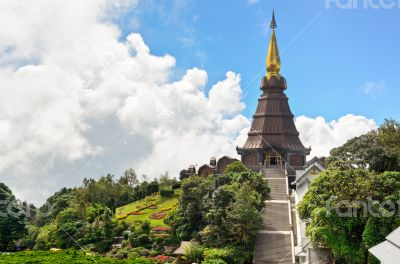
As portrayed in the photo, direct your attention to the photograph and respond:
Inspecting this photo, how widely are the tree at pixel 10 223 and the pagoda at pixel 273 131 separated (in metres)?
22.5

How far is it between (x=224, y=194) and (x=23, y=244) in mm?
23036

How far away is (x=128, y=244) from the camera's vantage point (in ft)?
125

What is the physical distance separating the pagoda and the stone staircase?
6.57 m

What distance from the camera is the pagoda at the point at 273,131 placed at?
172ft

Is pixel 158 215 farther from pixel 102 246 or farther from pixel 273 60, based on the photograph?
pixel 273 60

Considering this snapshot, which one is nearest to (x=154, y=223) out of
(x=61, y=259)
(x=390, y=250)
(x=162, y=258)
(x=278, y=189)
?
(x=162, y=258)

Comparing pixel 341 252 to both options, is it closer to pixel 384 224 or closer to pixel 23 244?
pixel 384 224

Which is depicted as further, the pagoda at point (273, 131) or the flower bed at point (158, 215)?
the pagoda at point (273, 131)

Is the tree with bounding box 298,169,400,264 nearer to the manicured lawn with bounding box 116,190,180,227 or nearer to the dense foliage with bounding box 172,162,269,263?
the dense foliage with bounding box 172,162,269,263

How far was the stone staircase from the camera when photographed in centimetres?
3131

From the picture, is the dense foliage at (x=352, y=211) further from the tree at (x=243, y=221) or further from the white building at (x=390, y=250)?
the tree at (x=243, y=221)

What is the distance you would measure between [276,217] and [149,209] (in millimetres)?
15038

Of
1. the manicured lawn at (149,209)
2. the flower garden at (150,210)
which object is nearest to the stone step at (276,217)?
the flower garden at (150,210)

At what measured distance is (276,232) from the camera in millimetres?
35094
